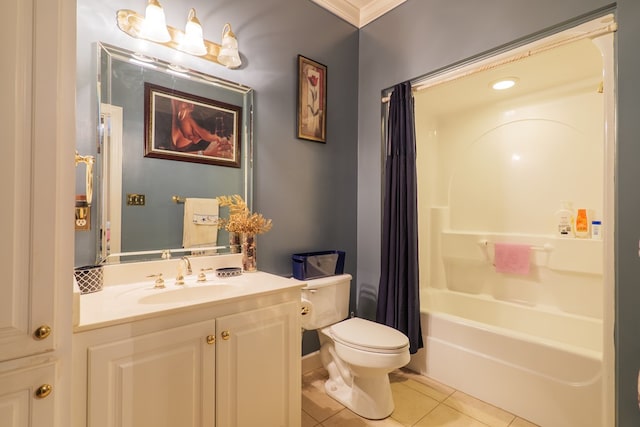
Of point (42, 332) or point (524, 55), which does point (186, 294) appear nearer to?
point (42, 332)

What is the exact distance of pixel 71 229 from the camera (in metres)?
0.85

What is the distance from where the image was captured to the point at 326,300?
6.62ft

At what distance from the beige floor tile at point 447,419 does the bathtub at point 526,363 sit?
231 mm

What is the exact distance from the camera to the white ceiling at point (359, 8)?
7.74ft

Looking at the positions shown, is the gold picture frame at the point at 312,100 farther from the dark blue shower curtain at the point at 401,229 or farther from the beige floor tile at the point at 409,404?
the beige floor tile at the point at 409,404

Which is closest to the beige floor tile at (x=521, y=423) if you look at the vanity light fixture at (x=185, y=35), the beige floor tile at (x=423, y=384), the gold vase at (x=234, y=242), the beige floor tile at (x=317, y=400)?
the beige floor tile at (x=423, y=384)

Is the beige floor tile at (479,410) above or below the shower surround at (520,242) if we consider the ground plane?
below

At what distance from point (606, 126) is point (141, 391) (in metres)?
2.29

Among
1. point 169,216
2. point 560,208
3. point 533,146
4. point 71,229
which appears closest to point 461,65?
point 533,146

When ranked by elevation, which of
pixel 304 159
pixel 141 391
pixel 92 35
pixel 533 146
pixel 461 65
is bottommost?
pixel 141 391

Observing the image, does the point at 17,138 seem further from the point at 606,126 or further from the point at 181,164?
the point at 606,126

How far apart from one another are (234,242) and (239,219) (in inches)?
6.6

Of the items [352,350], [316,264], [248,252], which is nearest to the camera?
[352,350]

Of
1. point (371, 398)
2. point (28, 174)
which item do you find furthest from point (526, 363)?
Result: point (28, 174)
